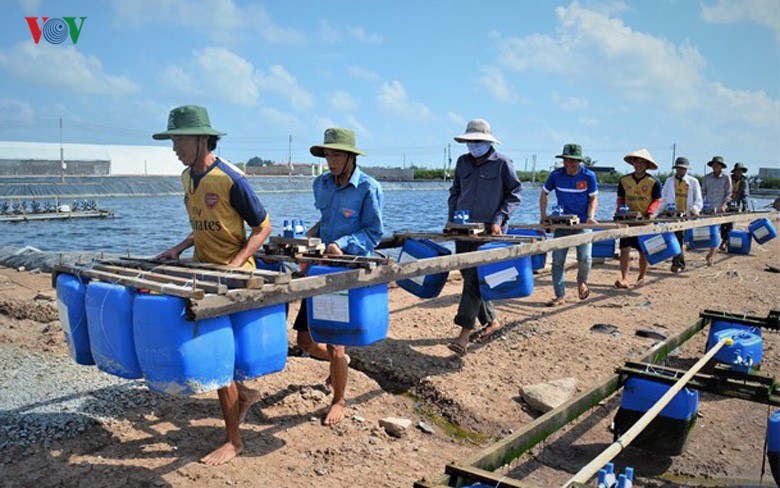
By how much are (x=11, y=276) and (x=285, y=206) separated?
86.6 ft

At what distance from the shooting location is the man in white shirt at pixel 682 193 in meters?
11.9

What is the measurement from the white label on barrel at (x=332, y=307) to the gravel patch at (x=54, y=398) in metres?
1.43

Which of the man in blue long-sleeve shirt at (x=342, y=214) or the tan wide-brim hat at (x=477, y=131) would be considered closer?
the man in blue long-sleeve shirt at (x=342, y=214)

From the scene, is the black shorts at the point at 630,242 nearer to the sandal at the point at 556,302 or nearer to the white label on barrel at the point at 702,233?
the sandal at the point at 556,302

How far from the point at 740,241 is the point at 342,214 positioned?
42.0 ft

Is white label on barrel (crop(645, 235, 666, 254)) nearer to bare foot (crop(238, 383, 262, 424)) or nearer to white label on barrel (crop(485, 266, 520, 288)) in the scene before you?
white label on barrel (crop(485, 266, 520, 288))

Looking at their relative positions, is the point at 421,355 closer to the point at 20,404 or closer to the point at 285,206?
the point at 20,404

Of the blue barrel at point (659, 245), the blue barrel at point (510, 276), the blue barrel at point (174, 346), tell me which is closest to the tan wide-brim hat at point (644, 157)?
the blue barrel at point (659, 245)


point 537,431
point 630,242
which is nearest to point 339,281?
point 537,431

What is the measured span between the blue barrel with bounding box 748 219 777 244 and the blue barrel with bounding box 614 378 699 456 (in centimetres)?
1168

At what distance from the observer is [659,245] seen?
9594mm

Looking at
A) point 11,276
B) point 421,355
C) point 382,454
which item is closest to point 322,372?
point 421,355

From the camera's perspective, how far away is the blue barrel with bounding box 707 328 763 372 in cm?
550

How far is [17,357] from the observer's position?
5.50m
